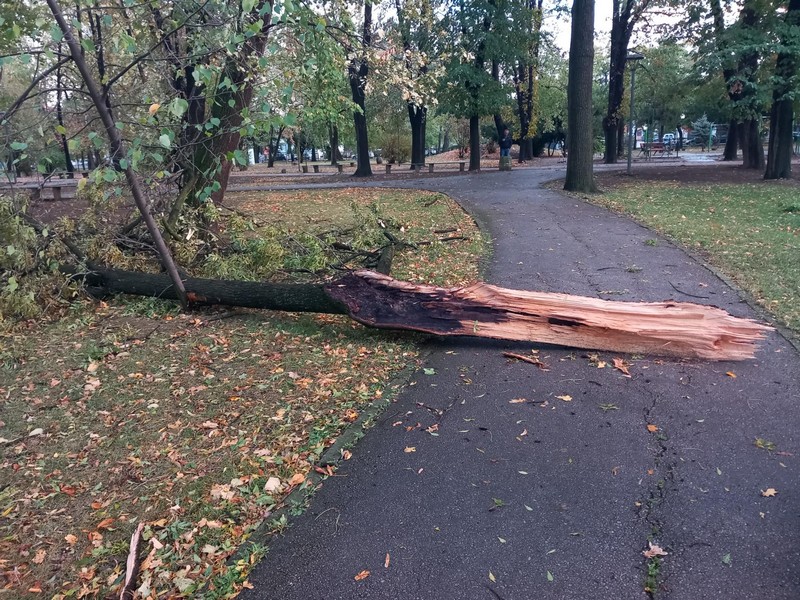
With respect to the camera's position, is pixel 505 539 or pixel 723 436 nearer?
pixel 505 539

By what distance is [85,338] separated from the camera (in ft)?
19.1

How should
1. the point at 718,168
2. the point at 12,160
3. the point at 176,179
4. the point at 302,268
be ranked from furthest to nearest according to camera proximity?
1. the point at 718,168
2. the point at 176,179
3. the point at 302,268
4. the point at 12,160

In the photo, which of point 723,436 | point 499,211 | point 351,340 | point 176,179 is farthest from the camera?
point 499,211

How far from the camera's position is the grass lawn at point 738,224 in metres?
6.52

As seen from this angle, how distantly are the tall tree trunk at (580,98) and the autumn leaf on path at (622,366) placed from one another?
11.6m

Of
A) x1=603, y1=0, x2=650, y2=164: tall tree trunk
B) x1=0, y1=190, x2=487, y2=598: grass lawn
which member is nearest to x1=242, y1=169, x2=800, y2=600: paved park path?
x1=0, y1=190, x2=487, y2=598: grass lawn

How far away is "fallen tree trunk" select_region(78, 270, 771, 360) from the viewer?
4824mm

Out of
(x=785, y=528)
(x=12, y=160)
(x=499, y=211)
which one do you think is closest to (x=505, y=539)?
(x=785, y=528)

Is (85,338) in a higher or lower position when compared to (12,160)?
lower

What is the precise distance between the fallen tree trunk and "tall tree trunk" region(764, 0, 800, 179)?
13543mm

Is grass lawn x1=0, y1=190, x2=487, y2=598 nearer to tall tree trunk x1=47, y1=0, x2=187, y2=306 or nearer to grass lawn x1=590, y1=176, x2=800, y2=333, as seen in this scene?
tall tree trunk x1=47, y1=0, x2=187, y2=306

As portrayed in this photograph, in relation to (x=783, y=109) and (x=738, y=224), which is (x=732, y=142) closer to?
(x=783, y=109)

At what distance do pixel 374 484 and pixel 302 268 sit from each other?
4.19m

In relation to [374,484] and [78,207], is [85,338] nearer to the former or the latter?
[374,484]
